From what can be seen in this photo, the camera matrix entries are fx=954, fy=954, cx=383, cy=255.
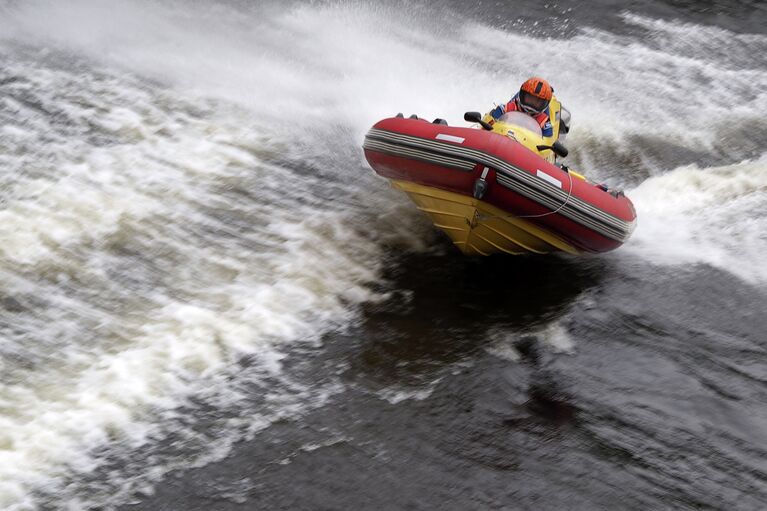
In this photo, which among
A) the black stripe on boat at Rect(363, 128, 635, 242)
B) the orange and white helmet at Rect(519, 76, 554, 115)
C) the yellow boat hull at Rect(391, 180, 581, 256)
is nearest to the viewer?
the black stripe on boat at Rect(363, 128, 635, 242)

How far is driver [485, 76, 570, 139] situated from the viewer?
26.1 ft

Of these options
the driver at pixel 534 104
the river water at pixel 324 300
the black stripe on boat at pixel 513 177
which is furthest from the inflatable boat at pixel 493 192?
the driver at pixel 534 104

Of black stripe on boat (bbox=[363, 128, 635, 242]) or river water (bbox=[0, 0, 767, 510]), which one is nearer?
river water (bbox=[0, 0, 767, 510])

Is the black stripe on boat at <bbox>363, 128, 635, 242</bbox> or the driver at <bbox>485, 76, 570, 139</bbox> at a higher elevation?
the driver at <bbox>485, 76, 570, 139</bbox>

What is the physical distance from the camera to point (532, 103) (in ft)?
26.3

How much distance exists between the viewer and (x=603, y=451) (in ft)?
17.4

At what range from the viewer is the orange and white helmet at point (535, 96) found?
795 cm

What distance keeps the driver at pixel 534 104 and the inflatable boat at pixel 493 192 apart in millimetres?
725

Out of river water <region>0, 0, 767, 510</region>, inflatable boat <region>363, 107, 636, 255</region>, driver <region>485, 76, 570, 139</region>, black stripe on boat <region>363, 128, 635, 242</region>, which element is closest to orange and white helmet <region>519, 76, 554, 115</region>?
driver <region>485, 76, 570, 139</region>

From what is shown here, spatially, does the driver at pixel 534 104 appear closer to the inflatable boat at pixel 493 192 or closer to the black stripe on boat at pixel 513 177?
the inflatable boat at pixel 493 192

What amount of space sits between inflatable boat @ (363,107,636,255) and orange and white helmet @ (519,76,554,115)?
0.82m

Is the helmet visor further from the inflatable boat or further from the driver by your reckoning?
the inflatable boat

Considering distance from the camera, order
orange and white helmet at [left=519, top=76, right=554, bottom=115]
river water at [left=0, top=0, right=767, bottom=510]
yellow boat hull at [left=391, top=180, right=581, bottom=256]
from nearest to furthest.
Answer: river water at [left=0, top=0, right=767, bottom=510] < yellow boat hull at [left=391, top=180, right=581, bottom=256] < orange and white helmet at [left=519, top=76, right=554, bottom=115]

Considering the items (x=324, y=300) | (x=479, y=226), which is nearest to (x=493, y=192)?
(x=479, y=226)
